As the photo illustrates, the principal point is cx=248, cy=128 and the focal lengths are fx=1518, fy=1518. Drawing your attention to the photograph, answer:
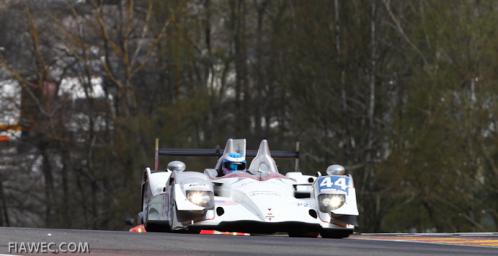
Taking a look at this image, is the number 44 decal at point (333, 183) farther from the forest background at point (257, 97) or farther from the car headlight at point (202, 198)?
the forest background at point (257, 97)

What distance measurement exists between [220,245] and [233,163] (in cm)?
549

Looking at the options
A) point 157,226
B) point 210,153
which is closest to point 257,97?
point 210,153

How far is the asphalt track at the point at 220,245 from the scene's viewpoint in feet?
41.3

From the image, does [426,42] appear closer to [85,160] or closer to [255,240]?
[85,160]

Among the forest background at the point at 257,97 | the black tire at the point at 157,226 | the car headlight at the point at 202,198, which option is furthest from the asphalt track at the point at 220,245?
the forest background at the point at 257,97

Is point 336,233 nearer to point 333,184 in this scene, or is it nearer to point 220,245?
point 333,184

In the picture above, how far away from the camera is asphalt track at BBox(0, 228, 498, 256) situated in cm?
1259

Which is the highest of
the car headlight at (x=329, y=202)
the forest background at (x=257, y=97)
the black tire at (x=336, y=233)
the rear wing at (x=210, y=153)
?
the forest background at (x=257, y=97)

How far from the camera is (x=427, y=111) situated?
139ft

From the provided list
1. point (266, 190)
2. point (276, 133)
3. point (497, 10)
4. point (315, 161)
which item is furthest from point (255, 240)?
point (276, 133)

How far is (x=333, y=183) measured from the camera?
55.9 feet

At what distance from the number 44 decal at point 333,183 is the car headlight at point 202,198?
1269 millimetres

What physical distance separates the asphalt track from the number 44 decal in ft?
6.25

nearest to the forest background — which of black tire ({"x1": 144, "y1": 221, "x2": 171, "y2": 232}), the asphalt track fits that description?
black tire ({"x1": 144, "y1": 221, "x2": 171, "y2": 232})
